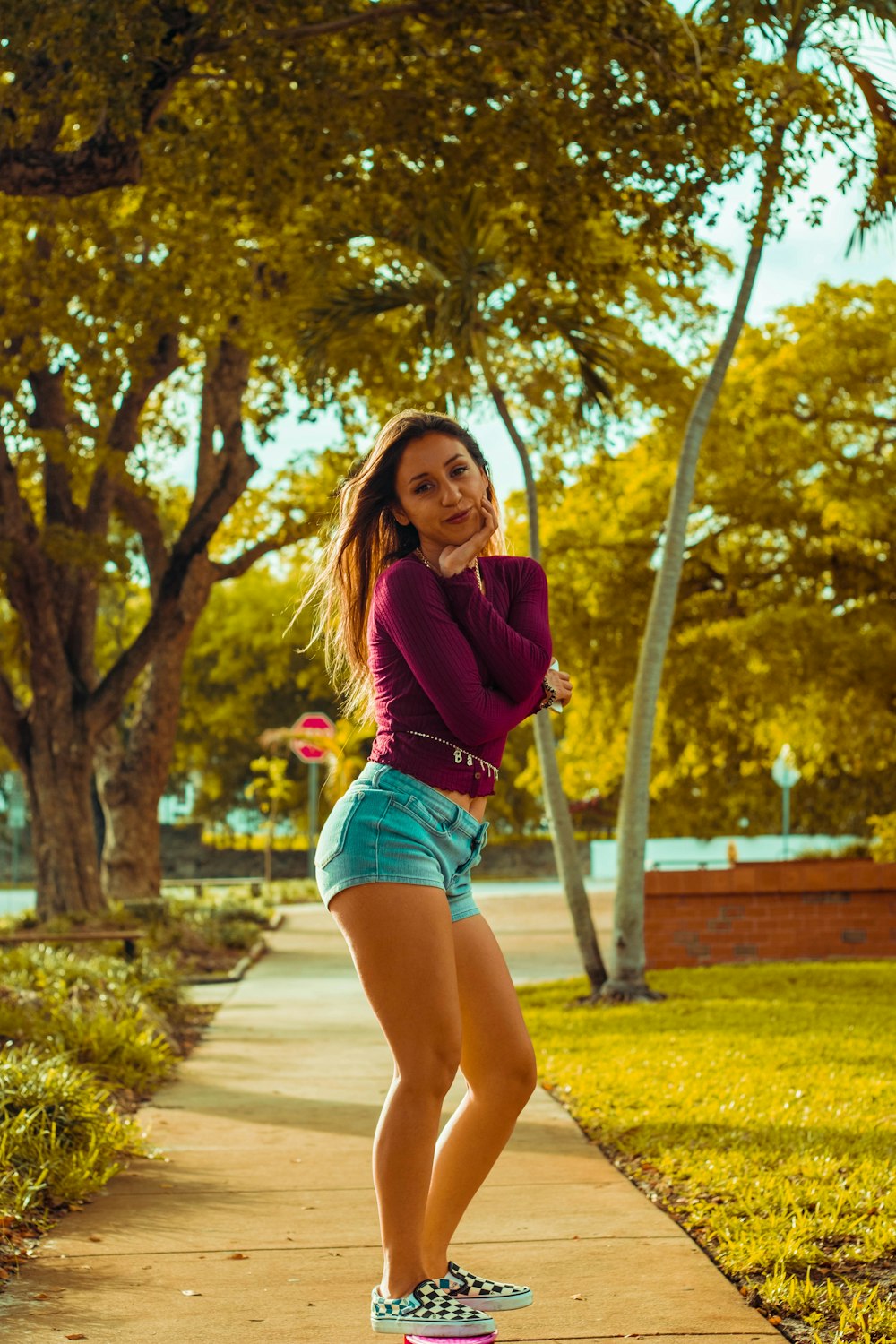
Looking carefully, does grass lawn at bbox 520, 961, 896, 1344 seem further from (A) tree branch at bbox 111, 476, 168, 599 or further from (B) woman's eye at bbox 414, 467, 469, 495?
(A) tree branch at bbox 111, 476, 168, 599

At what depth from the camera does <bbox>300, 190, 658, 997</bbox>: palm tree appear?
10.9 m

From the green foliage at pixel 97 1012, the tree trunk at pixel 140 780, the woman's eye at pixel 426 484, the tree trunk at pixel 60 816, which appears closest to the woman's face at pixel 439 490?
the woman's eye at pixel 426 484

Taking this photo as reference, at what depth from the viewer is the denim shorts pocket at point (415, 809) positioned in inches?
125

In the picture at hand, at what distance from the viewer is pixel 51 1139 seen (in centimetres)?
557

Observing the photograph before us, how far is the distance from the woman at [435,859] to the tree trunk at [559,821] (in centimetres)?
829

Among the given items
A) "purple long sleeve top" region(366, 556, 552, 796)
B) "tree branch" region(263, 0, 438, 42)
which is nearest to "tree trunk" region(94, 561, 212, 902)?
"tree branch" region(263, 0, 438, 42)

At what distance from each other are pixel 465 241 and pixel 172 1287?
8212mm

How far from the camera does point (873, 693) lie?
1709cm

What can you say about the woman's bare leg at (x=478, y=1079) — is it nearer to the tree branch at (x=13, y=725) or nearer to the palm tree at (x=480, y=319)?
the palm tree at (x=480, y=319)

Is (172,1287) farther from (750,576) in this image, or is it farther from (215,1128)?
(750,576)

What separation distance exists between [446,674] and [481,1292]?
1.31 metres

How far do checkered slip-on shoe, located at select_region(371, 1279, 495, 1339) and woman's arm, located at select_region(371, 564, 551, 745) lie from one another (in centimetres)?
113

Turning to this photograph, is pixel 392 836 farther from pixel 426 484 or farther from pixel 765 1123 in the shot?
pixel 765 1123

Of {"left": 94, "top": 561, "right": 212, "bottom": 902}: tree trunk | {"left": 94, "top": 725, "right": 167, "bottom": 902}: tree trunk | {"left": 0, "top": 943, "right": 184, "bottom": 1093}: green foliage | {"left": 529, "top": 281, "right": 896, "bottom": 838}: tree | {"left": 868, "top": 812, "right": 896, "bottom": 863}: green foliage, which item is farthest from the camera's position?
{"left": 94, "top": 725, "right": 167, "bottom": 902}: tree trunk
